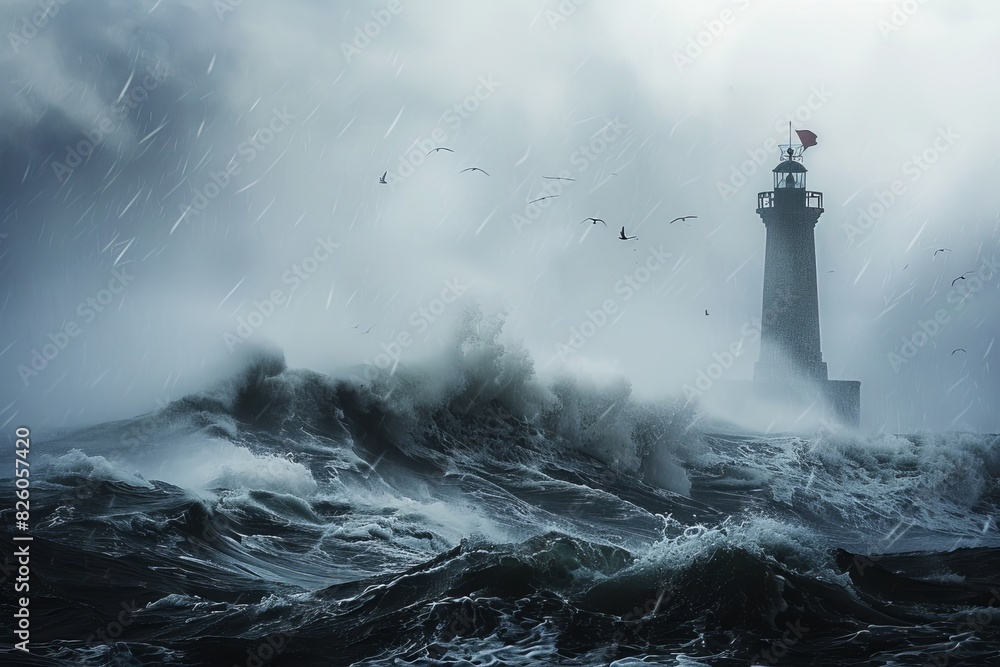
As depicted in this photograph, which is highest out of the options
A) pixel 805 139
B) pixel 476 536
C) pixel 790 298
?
pixel 805 139

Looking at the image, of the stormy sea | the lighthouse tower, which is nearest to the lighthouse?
the lighthouse tower

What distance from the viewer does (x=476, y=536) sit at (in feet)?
40.7

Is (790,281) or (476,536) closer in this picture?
(476,536)

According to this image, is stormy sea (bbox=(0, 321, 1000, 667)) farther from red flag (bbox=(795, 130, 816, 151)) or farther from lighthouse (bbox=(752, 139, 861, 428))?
red flag (bbox=(795, 130, 816, 151))

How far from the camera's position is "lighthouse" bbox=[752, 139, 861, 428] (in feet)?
114

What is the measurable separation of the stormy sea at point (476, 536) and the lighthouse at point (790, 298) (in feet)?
22.4

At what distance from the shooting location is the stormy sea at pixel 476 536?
903cm

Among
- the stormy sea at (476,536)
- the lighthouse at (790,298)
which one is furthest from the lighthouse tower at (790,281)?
the stormy sea at (476,536)

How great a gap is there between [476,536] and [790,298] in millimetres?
25074

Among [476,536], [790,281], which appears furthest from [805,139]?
[476,536]

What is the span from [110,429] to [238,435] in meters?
3.99

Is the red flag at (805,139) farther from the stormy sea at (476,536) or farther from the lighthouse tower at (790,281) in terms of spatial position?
the stormy sea at (476,536)

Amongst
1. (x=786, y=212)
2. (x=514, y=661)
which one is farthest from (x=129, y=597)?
(x=786, y=212)

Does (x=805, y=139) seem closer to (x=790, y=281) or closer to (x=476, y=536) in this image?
(x=790, y=281)
